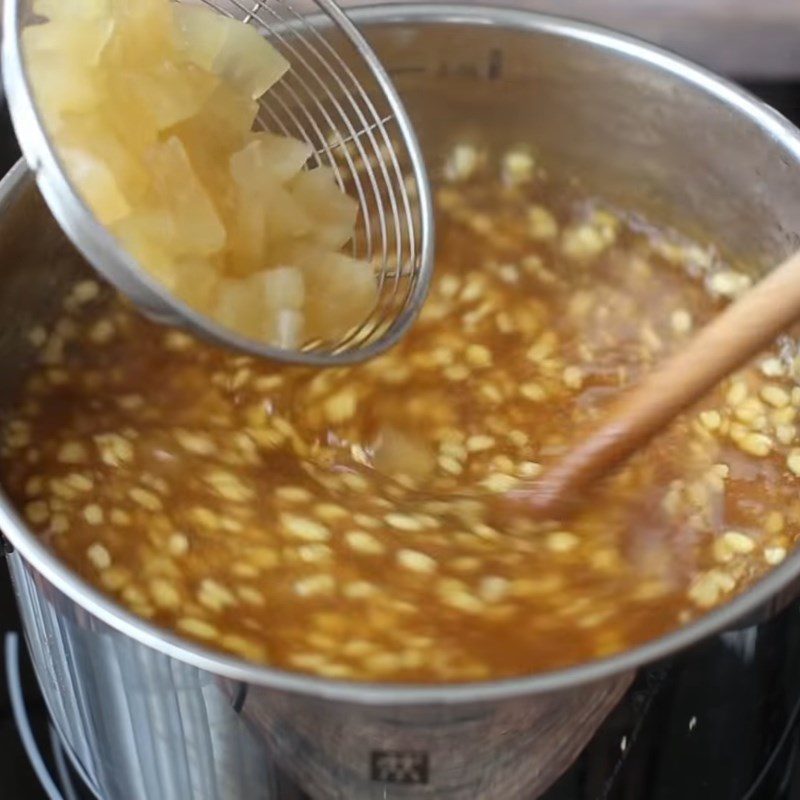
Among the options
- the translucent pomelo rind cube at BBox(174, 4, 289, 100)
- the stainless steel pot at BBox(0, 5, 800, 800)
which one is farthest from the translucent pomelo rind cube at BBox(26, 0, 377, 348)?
the stainless steel pot at BBox(0, 5, 800, 800)

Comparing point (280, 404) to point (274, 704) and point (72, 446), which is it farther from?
point (274, 704)

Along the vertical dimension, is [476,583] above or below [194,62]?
below

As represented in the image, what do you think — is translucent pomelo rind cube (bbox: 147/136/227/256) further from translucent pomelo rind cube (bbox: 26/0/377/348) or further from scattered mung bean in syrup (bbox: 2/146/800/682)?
scattered mung bean in syrup (bbox: 2/146/800/682)

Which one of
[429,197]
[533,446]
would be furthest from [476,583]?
[429,197]

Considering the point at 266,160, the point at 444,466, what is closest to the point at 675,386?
the point at 444,466

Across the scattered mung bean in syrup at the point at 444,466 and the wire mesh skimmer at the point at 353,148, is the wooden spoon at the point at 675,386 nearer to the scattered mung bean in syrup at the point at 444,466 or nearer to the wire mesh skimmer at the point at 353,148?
the scattered mung bean in syrup at the point at 444,466

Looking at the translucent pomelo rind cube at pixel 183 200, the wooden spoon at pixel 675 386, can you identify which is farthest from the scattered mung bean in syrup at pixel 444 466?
the translucent pomelo rind cube at pixel 183 200
